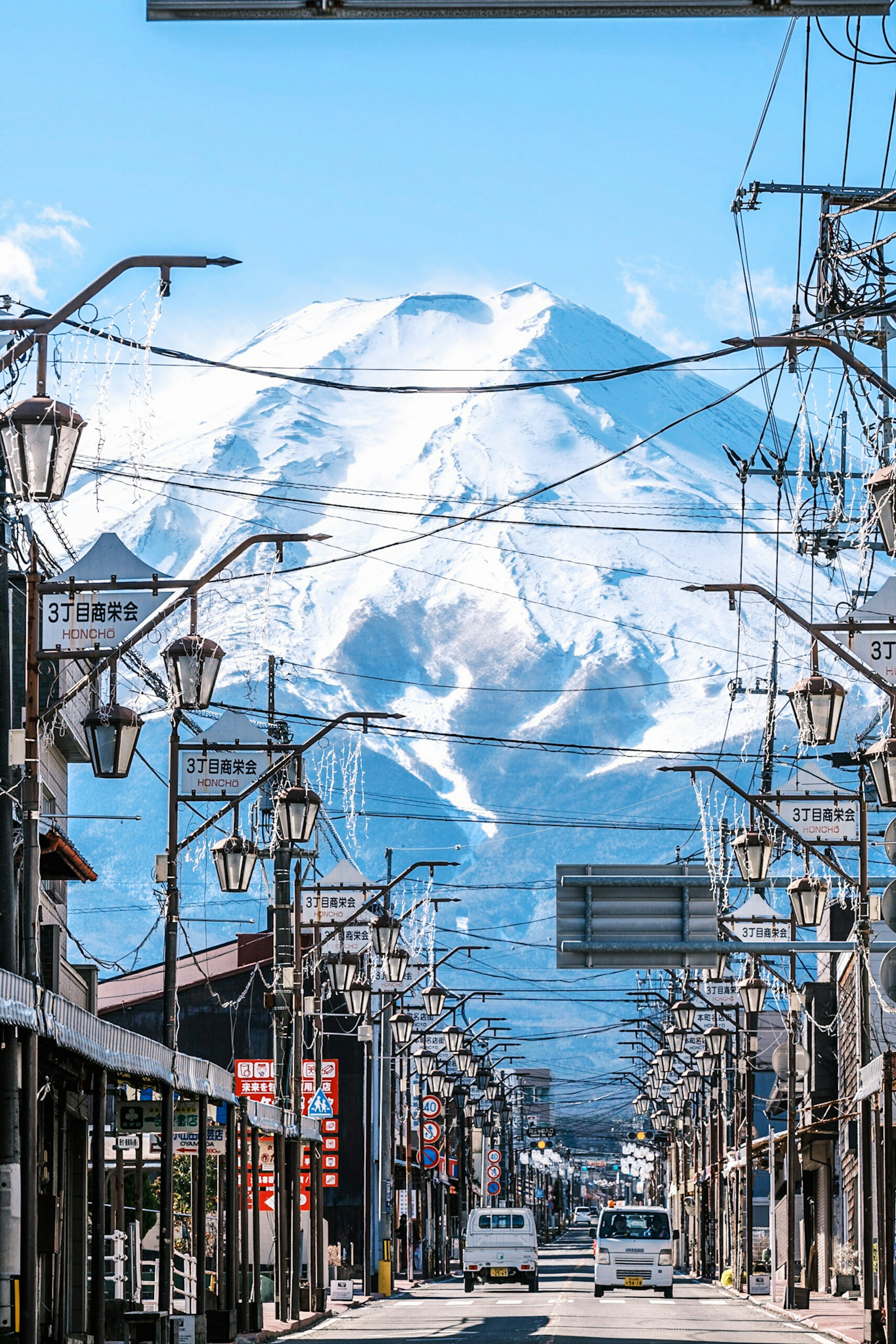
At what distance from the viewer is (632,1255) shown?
170ft

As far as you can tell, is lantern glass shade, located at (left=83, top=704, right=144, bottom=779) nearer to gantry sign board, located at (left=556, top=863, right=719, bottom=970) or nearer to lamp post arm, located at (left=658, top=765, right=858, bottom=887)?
lamp post arm, located at (left=658, top=765, right=858, bottom=887)

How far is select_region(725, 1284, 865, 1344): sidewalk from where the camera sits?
32781mm

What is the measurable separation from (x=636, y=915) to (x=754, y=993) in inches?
446

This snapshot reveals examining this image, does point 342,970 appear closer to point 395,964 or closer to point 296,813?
point 395,964

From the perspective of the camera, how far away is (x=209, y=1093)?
28.6 metres

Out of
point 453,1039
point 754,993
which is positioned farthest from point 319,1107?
point 453,1039

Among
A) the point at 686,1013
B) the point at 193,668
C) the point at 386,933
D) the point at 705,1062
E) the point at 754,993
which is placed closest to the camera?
the point at 193,668

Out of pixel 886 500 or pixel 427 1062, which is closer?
pixel 886 500

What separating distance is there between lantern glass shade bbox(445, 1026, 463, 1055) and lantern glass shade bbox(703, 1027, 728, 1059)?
8.24 meters

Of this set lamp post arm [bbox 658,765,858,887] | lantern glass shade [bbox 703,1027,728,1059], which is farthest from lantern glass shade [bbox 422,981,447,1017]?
lamp post arm [bbox 658,765,858,887]

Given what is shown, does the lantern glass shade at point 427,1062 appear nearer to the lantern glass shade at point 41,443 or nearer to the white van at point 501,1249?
the white van at point 501,1249

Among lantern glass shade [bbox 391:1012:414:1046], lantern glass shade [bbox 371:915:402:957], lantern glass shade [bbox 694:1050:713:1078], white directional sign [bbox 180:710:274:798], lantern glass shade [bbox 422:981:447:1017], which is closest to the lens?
white directional sign [bbox 180:710:274:798]

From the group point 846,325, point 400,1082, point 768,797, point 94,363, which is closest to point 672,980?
point 400,1082

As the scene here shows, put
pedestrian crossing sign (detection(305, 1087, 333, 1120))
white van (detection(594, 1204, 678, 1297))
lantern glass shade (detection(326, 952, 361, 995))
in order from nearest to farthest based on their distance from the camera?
lantern glass shade (detection(326, 952, 361, 995)) < pedestrian crossing sign (detection(305, 1087, 333, 1120)) < white van (detection(594, 1204, 678, 1297))
